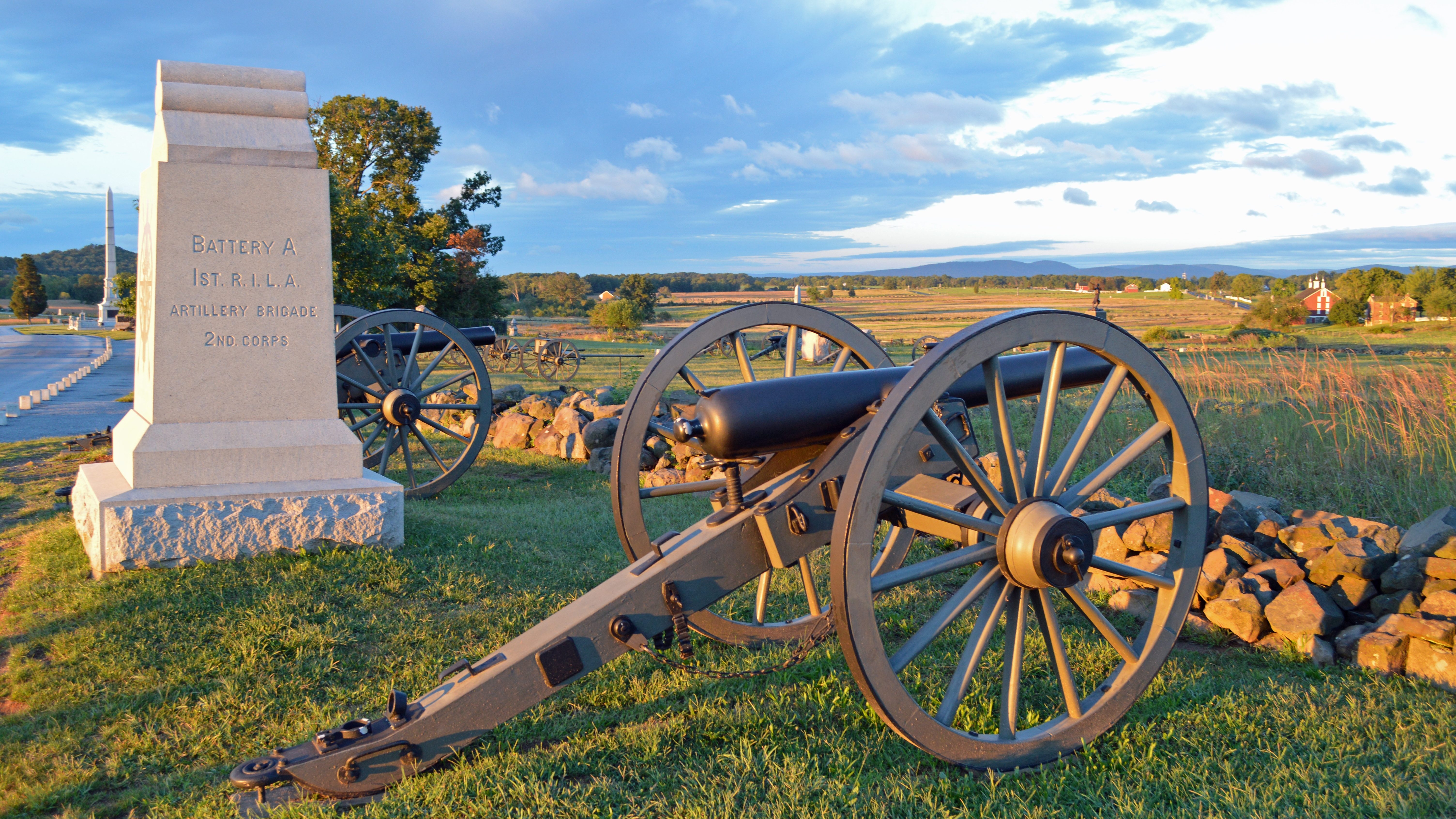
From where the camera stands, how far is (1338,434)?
7.61 metres

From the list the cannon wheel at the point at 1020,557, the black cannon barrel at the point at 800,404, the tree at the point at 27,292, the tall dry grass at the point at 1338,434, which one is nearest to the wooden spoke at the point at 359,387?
the black cannon barrel at the point at 800,404

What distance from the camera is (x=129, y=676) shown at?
389cm

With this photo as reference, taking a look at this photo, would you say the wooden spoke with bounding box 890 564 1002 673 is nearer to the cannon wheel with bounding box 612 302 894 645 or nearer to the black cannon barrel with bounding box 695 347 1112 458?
the black cannon barrel with bounding box 695 347 1112 458

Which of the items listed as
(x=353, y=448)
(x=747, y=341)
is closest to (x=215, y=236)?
(x=353, y=448)

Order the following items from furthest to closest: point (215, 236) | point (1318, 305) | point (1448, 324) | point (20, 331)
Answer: point (20, 331)
point (1318, 305)
point (1448, 324)
point (215, 236)

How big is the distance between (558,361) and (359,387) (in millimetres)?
15761

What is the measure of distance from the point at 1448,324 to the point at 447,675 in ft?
130

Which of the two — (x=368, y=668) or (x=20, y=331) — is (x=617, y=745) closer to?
(x=368, y=668)

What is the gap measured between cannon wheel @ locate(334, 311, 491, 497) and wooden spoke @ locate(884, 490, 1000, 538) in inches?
237

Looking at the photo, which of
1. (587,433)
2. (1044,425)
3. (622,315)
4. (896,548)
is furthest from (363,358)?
(622,315)

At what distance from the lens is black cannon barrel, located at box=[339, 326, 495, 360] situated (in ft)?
Result: 28.4

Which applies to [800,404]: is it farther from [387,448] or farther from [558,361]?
[558,361]

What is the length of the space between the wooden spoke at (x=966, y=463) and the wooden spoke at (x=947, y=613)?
0.22 m

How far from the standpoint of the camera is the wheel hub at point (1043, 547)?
2.86 metres
